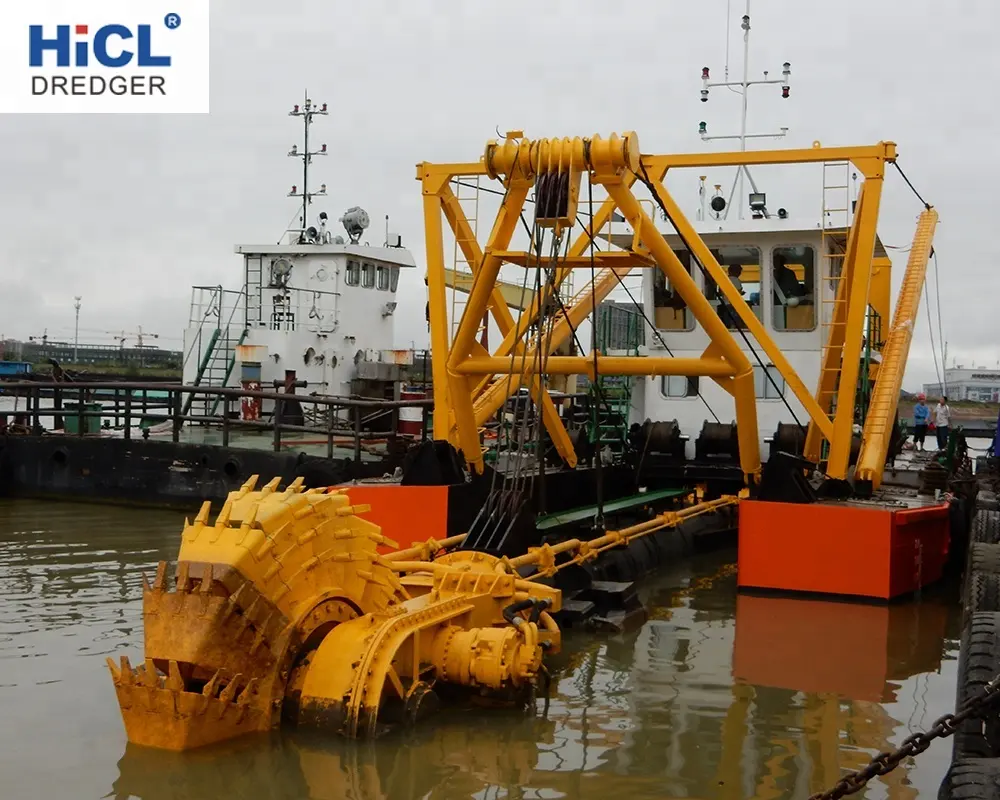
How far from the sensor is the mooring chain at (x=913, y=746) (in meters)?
3.60

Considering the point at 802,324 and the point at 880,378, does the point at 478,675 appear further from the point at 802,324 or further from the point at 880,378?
the point at 802,324

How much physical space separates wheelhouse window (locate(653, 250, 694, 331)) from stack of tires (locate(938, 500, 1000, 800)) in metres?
5.50

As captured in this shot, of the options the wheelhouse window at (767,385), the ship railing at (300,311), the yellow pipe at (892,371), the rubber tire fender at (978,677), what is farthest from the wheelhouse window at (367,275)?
the rubber tire fender at (978,677)

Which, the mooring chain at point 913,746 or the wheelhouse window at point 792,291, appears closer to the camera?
the mooring chain at point 913,746

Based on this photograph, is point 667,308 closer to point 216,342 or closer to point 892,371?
point 892,371

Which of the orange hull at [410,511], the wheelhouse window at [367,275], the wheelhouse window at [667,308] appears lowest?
the orange hull at [410,511]

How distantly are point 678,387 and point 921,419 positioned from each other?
957 cm

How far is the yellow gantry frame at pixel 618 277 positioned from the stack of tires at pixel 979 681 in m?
2.22

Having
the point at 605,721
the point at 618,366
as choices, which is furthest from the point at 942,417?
the point at 605,721

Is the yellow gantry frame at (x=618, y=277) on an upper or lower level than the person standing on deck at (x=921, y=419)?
upper

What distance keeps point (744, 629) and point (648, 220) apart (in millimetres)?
3090

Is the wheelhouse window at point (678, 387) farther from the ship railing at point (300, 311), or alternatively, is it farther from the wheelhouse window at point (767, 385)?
the ship railing at point (300, 311)

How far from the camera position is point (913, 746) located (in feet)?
12.1

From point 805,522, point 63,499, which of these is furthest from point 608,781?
point 63,499
